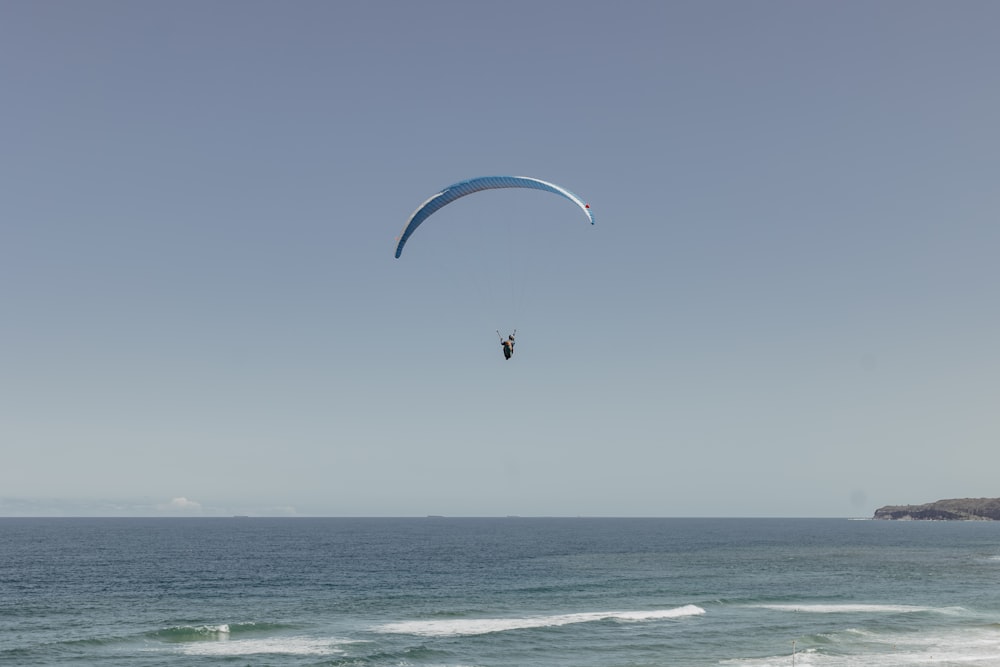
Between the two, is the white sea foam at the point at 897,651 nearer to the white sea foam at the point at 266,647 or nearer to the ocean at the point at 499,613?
the ocean at the point at 499,613

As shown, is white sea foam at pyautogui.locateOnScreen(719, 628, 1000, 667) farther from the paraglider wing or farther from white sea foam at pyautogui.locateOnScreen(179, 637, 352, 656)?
the paraglider wing

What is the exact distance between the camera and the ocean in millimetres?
37688

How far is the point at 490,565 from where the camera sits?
87750 mm

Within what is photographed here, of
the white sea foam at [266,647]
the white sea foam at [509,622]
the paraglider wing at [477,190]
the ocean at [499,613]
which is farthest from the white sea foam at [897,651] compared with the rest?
the paraglider wing at [477,190]

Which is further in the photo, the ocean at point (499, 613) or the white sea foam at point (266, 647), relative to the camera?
the white sea foam at point (266, 647)

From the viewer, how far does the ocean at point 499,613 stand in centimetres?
3769

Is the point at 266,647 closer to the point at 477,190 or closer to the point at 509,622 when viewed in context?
the point at 509,622

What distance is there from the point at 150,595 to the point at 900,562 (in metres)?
88.1

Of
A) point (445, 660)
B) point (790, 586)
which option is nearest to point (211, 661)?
point (445, 660)

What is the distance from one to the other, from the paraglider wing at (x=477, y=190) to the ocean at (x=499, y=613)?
73.9 feet

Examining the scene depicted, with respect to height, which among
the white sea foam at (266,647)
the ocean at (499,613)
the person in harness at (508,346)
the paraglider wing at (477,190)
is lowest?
the ocean at (499,613)

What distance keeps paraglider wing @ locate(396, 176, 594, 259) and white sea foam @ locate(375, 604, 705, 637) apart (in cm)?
2433

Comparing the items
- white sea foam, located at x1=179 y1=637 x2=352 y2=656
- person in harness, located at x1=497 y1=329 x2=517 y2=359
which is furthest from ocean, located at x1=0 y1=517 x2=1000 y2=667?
person in harness, located at x1=497 y1=329 x2=517 y2=359

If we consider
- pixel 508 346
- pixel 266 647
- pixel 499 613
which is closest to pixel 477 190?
pixel 508 346
